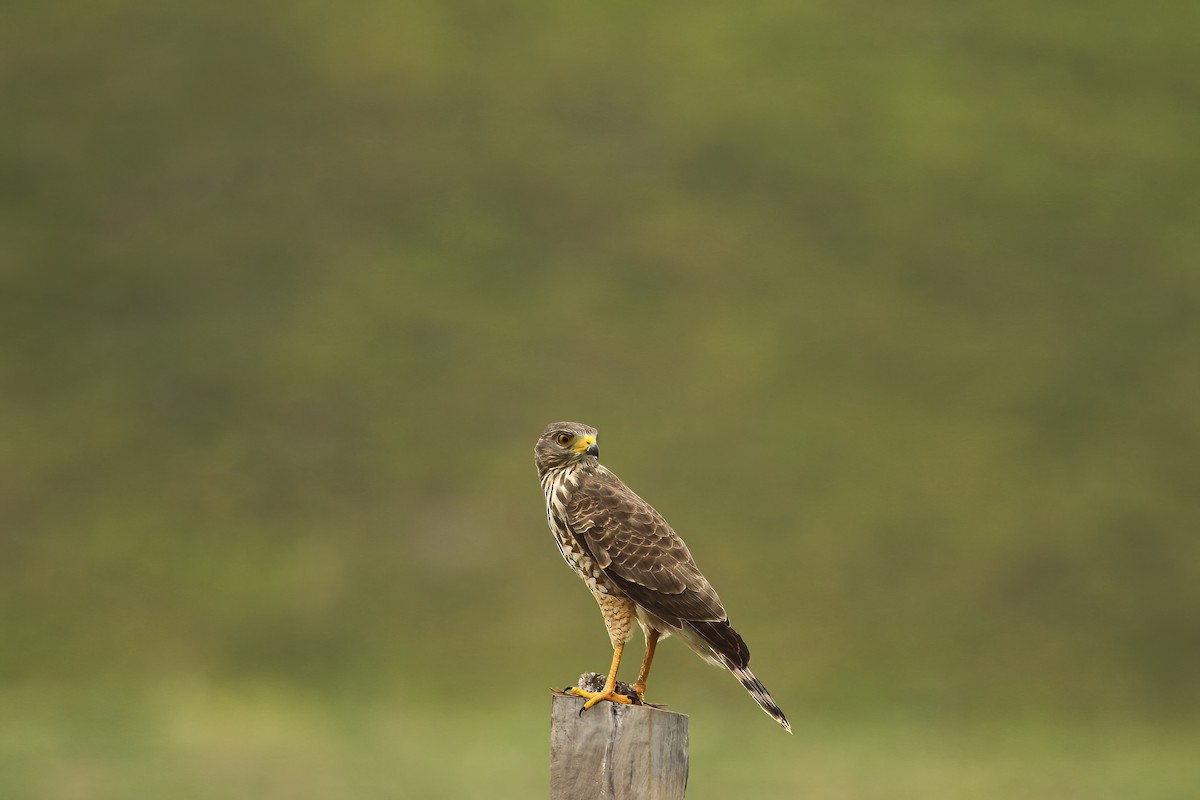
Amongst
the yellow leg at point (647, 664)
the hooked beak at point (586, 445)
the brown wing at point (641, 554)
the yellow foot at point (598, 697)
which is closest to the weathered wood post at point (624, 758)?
the yellow foot at point (598, 697)

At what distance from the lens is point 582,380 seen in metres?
23.7

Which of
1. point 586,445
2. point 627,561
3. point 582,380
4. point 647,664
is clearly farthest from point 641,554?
point 582,380

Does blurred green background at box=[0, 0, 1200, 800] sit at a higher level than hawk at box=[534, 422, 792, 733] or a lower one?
higher

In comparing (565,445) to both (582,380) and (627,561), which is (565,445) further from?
(582,380)

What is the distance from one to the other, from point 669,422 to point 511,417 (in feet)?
8.53

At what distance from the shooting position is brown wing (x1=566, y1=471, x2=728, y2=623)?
5418mm

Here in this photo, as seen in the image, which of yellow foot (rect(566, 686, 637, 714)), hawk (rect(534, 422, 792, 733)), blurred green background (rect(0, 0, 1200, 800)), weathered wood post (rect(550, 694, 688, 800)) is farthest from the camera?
blurred green background (rect(0, 0, 1200, 800))

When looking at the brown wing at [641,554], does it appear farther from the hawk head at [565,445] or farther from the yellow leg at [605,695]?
the yellow leg at [605,695]

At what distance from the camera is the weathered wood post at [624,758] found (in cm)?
443

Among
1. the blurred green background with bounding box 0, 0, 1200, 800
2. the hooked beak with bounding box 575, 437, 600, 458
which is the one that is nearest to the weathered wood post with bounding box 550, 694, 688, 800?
the hooked beak with bounding box 575, 437, 600, 458

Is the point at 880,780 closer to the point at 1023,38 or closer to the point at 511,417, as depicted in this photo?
the point at 511,417

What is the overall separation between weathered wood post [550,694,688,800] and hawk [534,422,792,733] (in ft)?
1.50

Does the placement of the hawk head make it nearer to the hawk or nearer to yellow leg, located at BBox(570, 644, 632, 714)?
the hawk

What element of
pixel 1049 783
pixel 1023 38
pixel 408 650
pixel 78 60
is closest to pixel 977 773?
pixel 1049 783
